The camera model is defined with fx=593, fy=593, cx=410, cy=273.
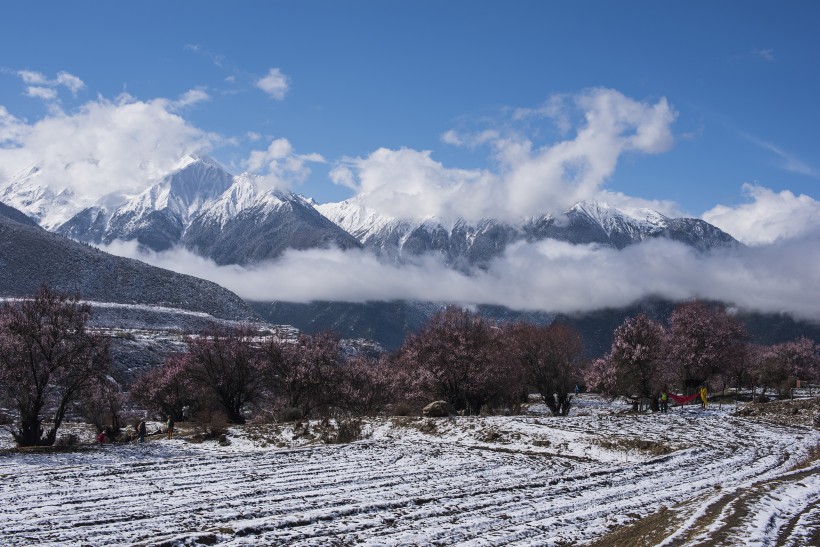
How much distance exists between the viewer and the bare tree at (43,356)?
33688mm

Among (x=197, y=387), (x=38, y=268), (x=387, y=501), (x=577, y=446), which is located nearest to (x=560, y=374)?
(x=577, y=446)

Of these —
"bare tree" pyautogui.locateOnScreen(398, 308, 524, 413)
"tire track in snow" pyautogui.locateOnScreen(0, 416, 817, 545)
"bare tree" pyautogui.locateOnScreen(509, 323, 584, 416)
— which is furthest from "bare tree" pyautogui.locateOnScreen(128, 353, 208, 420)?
"bare tree" pyautogui.locateOnScreen(509, 323, 584, 416)

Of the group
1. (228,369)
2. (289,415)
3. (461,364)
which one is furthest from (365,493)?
(228,369)

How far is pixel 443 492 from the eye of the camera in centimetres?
1747

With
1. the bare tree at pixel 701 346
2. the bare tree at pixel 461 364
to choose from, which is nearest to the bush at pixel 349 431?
the bare tree at pixel 461 364

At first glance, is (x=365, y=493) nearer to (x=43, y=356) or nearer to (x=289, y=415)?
(x=43, y=356)

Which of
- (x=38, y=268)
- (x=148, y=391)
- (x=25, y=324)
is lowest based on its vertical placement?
(x=148, y=391)

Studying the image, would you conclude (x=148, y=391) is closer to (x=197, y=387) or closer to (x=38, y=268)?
(x=197, y=387)

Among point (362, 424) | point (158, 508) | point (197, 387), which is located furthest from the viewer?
point (197, 387)

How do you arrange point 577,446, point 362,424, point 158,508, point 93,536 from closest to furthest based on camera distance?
point 93,536
point 158,508
point 577,446
point 362,424

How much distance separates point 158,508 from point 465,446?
16.5 metres

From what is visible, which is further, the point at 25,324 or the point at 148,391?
the point at 148,391

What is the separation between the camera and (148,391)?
209 feet

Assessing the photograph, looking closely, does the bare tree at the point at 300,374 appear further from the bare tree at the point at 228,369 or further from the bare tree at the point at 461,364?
the bare tree at the point at 461,364
